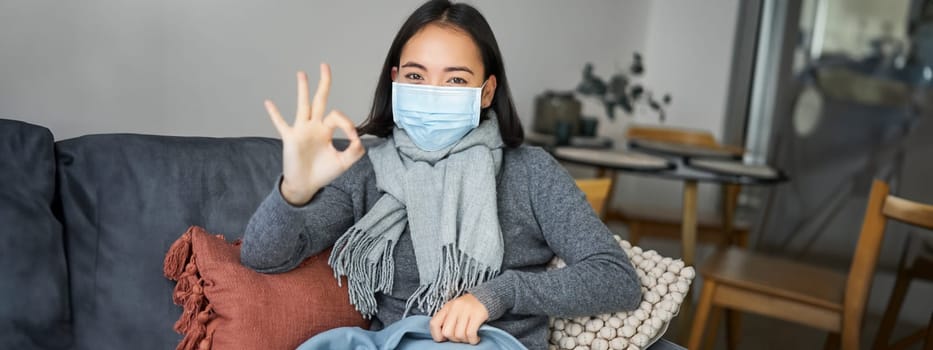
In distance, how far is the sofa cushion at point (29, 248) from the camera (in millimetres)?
1271

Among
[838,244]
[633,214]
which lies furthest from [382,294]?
[838,244]

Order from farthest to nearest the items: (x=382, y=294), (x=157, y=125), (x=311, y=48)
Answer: (x=311, y=48) → (x=157, y=125) → (x=382, y=294)

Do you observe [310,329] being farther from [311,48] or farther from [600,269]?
[311,48]

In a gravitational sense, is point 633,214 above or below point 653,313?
below

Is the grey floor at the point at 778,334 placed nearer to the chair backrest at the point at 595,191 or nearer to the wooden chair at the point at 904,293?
the wooden chair at the point at 904,293

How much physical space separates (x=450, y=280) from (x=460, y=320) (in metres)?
0.12

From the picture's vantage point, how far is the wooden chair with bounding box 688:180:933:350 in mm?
2191

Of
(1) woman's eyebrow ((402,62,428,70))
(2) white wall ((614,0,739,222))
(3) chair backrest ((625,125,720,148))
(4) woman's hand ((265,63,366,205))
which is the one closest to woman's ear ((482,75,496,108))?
(1) woman's eyebrow ((402,62,428,70))

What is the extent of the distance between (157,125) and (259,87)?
33 cm

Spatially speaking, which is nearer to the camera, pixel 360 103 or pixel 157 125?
pixel 157 125

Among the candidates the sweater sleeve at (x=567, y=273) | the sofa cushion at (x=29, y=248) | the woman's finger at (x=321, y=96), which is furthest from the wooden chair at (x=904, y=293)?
the sofa cushion at (x=29, y=248)

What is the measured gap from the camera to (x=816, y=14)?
4.19 meters

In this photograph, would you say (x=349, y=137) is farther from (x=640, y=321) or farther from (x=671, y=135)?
(x=671, y=135)

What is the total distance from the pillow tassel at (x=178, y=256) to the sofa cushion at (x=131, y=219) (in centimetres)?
5
